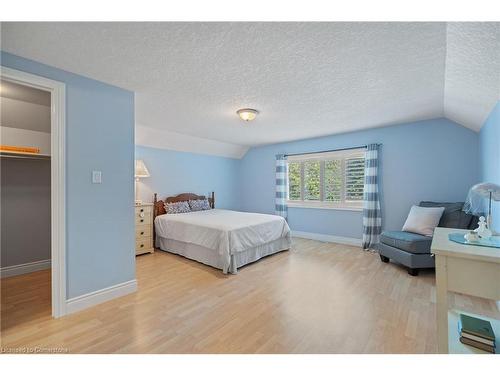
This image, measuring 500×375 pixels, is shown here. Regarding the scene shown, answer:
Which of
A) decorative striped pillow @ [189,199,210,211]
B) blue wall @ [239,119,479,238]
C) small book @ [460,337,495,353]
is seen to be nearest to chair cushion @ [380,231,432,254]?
blue wall @ [239,119,479,238]

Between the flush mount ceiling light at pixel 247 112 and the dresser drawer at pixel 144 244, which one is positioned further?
the dresser drawer at pixel 144 244

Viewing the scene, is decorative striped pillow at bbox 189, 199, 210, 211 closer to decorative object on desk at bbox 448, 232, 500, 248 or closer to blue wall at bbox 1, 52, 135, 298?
blue wall at bbox 1, 52, 135, 298

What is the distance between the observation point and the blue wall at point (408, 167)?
11.3ft

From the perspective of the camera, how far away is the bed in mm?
3170

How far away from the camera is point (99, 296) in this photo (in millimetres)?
2287

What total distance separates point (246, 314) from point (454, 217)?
Result: 310cm

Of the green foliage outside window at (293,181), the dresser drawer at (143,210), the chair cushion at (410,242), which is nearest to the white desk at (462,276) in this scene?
the chair cushion at (410,242)

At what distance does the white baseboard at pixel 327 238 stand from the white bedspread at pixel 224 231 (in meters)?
1.13

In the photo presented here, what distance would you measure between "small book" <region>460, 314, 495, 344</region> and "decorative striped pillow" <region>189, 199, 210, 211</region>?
440cm

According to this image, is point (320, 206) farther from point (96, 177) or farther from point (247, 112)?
point (96, 177)

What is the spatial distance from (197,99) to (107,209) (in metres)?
1.60

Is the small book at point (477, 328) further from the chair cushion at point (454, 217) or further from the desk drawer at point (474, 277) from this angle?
the chair cushion at point (454, 217)
